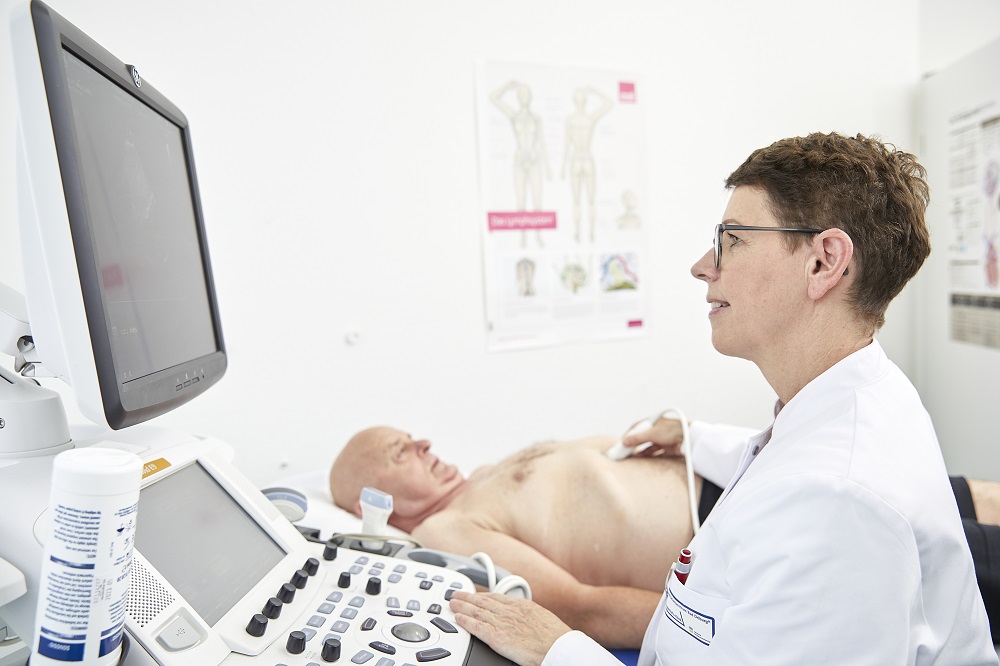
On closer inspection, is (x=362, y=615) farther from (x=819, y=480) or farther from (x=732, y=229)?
(x=732, y=229)

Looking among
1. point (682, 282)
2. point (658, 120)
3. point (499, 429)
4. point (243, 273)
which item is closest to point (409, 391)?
point (499, 429)

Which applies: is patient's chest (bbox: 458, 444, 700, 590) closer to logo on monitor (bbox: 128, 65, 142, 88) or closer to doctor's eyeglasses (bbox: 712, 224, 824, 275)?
doctor's eyeglasses (bbox: 712, 224, 824, 275)

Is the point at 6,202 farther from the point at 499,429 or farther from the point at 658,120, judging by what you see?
the point at 658,120

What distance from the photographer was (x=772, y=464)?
92 cm

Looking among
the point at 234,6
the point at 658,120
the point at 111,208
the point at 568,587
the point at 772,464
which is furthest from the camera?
the point at 658,120

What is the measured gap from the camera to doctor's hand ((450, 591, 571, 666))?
3.00 ft

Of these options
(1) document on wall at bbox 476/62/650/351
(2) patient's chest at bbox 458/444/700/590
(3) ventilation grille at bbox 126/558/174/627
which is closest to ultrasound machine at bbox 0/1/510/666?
(3) ventilation grille at bbox 126/558/174/627

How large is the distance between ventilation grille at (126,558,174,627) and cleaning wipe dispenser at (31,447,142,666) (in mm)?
108

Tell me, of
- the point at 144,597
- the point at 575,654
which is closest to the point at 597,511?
the point at 575,654

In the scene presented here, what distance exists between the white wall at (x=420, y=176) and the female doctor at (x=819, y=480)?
4.32ft

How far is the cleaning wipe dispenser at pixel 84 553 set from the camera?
537 millimetres

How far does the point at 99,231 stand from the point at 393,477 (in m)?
1.24

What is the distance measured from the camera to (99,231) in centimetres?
74

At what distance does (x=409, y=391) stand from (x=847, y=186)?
161cm
